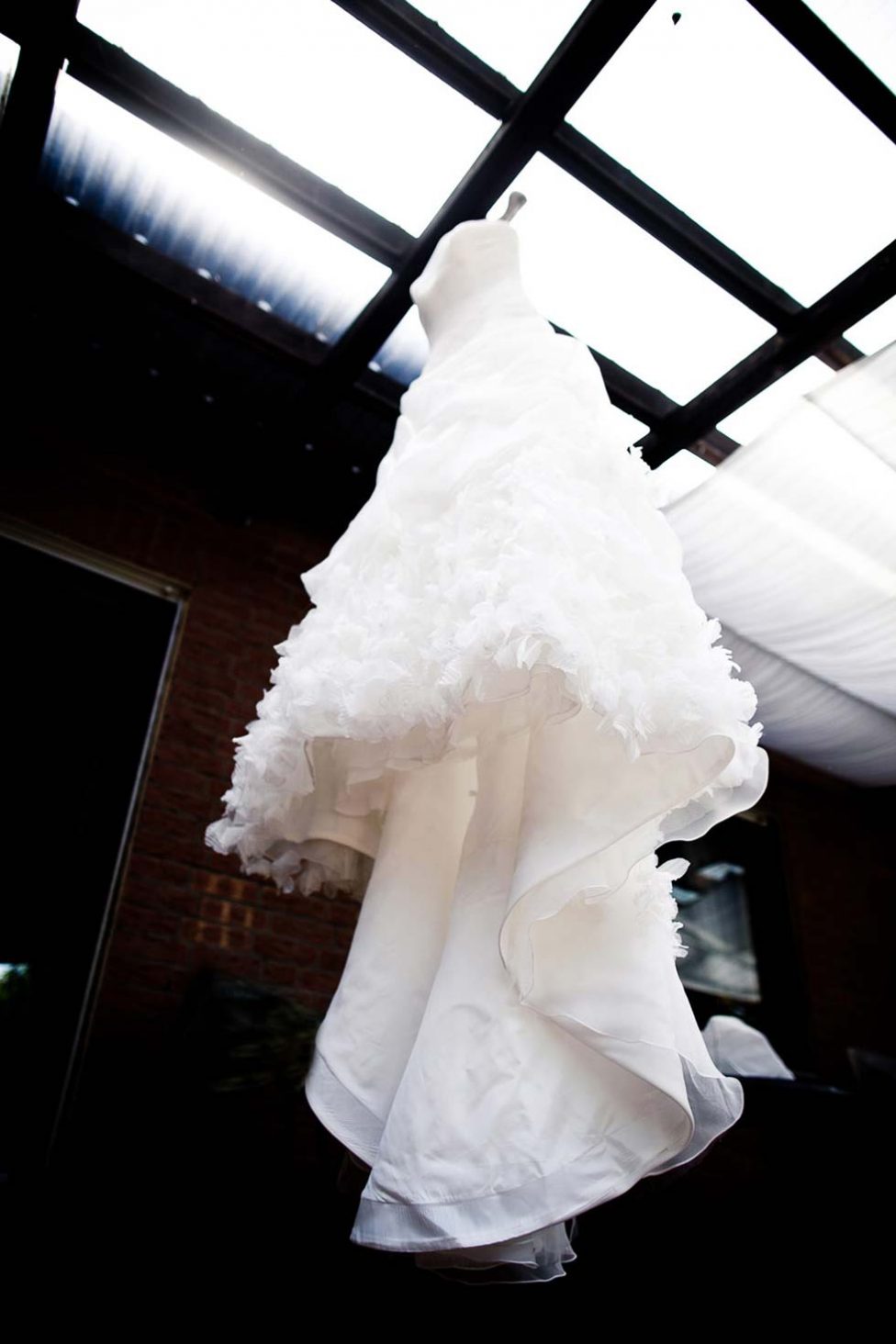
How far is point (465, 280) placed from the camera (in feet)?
5.09

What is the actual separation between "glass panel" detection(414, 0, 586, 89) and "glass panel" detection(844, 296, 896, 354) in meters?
1.03

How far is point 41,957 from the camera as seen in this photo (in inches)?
95.0

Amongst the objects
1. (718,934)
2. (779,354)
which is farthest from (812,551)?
(718,934)

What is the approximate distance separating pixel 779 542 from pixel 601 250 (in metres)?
0.93

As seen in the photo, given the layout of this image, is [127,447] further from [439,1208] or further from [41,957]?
[439,1208]

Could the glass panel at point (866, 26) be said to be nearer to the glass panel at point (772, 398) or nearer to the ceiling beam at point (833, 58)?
the ceiling beam at point (833, 58)

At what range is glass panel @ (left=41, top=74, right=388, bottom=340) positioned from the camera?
6.71ft

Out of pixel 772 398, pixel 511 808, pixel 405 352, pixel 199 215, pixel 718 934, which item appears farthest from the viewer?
pixel 718 934

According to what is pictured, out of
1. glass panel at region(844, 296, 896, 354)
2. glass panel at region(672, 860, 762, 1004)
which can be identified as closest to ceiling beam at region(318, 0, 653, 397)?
glass panel at region(844, 296, 896, 354)

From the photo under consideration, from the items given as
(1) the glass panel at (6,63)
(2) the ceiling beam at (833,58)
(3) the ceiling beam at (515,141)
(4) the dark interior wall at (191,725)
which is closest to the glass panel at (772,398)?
(2) the ceiling beam at (833,58)

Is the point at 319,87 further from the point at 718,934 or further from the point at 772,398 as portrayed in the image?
the point at 718,934

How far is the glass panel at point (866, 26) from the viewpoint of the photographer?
1.68m

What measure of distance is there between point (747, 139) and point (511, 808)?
1843 mm

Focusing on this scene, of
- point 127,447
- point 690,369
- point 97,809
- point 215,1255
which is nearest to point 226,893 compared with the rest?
point 97,809
